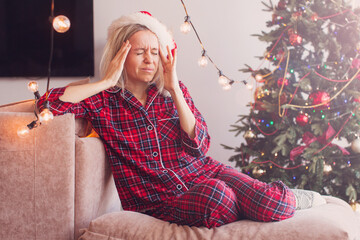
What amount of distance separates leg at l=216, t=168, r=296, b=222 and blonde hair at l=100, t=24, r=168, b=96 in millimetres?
616

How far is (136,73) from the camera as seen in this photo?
5.69 ft

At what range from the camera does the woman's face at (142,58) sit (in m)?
1.73

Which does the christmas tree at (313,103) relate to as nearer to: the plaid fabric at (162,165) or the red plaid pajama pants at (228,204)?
the plaid fabric at (162,165)

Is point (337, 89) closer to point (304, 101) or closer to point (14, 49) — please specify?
point (304, 101)

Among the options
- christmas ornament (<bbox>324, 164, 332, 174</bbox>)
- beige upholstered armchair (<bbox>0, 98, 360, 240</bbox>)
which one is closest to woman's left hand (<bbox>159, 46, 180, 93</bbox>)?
beige upholstered armchair (<bbox>0, 98, 360, 240</bbox>)

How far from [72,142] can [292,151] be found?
138 cm

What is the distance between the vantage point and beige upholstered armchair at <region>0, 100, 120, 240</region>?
1415 mm

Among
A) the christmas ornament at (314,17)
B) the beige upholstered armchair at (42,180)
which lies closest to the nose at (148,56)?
the beige upholstered armchair at (42,180)

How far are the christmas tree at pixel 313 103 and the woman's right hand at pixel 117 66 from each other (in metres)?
1.01

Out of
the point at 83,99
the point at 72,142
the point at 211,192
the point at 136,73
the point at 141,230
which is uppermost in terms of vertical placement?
the point at 136,73

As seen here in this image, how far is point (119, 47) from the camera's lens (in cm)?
178

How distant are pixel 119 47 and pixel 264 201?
0.97 meters

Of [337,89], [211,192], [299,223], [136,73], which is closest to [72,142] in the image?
[136,73]

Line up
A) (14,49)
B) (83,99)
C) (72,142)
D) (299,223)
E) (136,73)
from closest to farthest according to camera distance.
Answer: (299,223) → (72,142) → (83,99) → (136,73) → (14,49)
